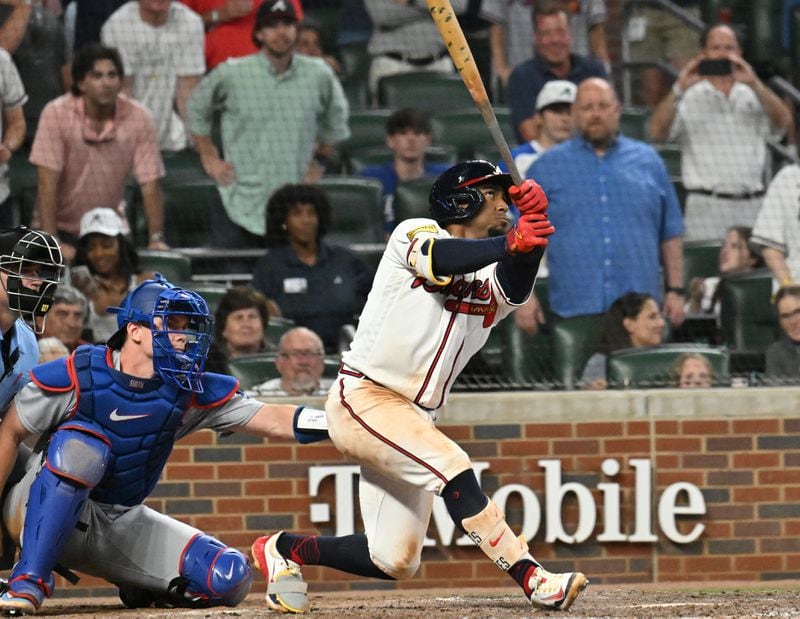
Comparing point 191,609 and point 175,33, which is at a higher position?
point 175,33

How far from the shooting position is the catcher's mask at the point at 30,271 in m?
4.53

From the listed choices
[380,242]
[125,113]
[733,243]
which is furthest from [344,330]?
[733,243]

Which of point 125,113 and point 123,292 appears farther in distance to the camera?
point 125,113

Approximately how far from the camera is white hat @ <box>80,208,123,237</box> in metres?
6.83

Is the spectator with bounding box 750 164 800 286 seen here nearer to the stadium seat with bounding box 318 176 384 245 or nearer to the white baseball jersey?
the stadium seat with bounding box 318 176 384 245

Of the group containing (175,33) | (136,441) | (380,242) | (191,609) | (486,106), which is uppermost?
(175,33)

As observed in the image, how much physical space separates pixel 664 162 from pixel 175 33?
282 centimetres

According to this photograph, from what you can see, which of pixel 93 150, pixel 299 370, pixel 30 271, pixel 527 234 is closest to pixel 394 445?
pixel 527 234

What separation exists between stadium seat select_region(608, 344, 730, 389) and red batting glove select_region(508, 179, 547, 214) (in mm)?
2709

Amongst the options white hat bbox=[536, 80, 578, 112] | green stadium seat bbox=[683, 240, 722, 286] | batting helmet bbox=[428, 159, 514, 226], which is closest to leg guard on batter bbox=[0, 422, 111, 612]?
batting helmet bbox=[428, 159, 514, 226]

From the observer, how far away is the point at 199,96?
7.61 m

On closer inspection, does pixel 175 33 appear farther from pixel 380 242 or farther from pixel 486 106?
pixel 486 106

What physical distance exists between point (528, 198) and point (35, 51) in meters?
4.27

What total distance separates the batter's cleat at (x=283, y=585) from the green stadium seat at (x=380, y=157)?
381 cm
